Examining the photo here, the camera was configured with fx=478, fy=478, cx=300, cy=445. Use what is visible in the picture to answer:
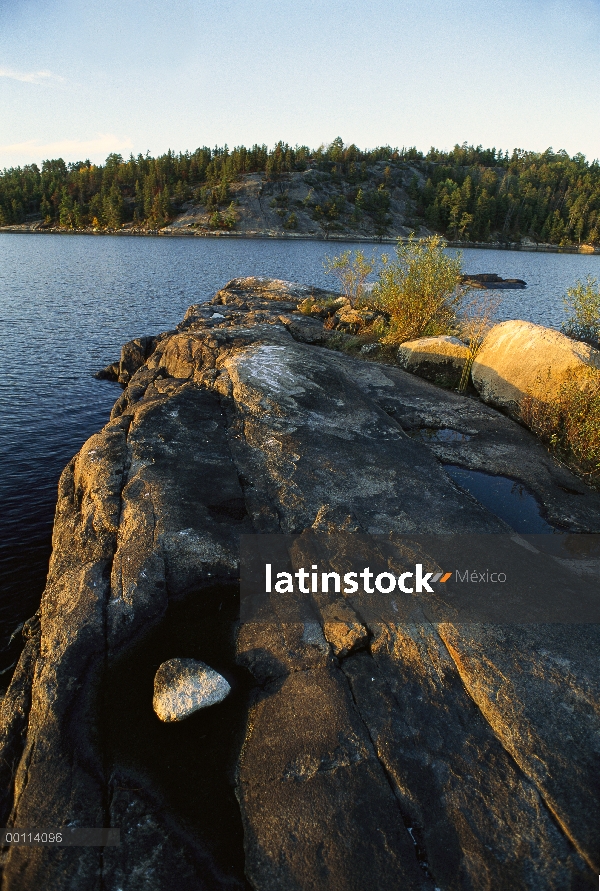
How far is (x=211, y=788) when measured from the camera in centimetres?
642

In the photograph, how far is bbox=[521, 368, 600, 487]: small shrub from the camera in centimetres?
1541

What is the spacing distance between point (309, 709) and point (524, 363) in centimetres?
1646

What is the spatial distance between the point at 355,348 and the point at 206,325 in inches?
342

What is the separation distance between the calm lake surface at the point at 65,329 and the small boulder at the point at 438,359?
51.4ft

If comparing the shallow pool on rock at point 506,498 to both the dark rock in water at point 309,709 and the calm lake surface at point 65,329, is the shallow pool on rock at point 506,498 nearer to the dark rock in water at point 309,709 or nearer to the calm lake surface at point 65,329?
the dark rock in water at point 309,709

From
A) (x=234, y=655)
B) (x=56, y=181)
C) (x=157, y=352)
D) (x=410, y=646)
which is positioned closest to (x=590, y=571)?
(x=410, y=646)

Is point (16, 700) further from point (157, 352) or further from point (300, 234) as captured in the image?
point (300, 234)

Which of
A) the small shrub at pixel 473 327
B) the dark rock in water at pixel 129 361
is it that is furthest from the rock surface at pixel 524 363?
the dark rock in water at pixel 129 361

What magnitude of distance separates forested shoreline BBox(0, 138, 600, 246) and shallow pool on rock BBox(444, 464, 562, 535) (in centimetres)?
15392

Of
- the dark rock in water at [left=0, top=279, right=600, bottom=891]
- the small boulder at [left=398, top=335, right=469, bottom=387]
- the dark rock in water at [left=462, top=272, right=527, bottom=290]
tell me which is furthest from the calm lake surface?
the small boulder at [left=398, top=335, right=469, bottom=387]

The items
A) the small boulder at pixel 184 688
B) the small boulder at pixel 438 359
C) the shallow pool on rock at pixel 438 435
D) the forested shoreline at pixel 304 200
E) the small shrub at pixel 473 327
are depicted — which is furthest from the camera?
the forested shoreline at pixel 304 200

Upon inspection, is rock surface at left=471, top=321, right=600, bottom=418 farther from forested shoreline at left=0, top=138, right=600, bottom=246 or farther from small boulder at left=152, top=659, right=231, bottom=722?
forested shoreline at left=0, top=138, right=600, bottom=246

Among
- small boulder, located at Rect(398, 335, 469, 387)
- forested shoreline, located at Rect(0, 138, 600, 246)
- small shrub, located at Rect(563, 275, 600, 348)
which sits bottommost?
small boulder, located at Rect(398, 335, 469, 387)

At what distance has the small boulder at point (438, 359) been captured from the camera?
71.6 ft
